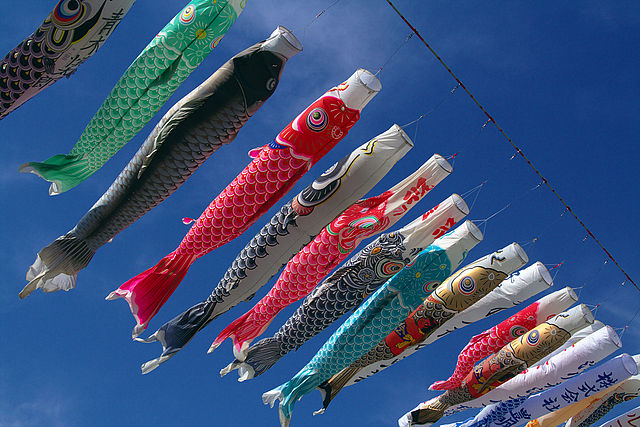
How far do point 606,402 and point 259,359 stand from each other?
5.04 m

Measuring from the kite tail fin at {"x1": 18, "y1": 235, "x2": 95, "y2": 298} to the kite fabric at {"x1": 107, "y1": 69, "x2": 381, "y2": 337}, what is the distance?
65cm

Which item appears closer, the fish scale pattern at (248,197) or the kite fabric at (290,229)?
the fish scale pattern at (248,197)

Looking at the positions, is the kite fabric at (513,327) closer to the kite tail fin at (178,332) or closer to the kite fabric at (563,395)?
the kite fabric at (563,395)

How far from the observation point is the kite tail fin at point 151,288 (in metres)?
6.65

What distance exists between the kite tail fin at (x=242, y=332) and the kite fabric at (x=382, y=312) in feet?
3.48

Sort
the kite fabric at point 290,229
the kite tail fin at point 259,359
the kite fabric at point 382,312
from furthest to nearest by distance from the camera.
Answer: the kite tail fin at point 259,359
the kite fabric at point 382,312
the kite fabric at point 290,229

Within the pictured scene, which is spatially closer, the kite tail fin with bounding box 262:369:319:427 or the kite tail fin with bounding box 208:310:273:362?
the kite tail fin with bounding box 208:310:273:362

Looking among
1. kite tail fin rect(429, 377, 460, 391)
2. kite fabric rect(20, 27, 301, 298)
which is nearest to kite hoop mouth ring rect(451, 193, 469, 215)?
kite fabric rect(20, 27, 301, 298)

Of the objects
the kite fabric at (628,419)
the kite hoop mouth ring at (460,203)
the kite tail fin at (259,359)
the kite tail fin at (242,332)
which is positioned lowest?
the kite fabric at (628,419)

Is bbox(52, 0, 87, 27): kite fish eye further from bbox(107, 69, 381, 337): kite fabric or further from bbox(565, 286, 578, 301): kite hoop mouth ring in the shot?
bbox(565, 286, 578, 301): kite hoop mouth ring

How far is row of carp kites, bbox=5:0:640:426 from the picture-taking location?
583 centimetres

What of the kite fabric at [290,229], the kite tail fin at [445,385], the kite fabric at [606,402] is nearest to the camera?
the kite fabric at [290,229]

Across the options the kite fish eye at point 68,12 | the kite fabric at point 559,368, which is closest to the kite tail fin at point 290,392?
the kite fabric at point 559,368

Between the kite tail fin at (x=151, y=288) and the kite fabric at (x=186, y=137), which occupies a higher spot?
the kite fabric at (x=186, y=137)
